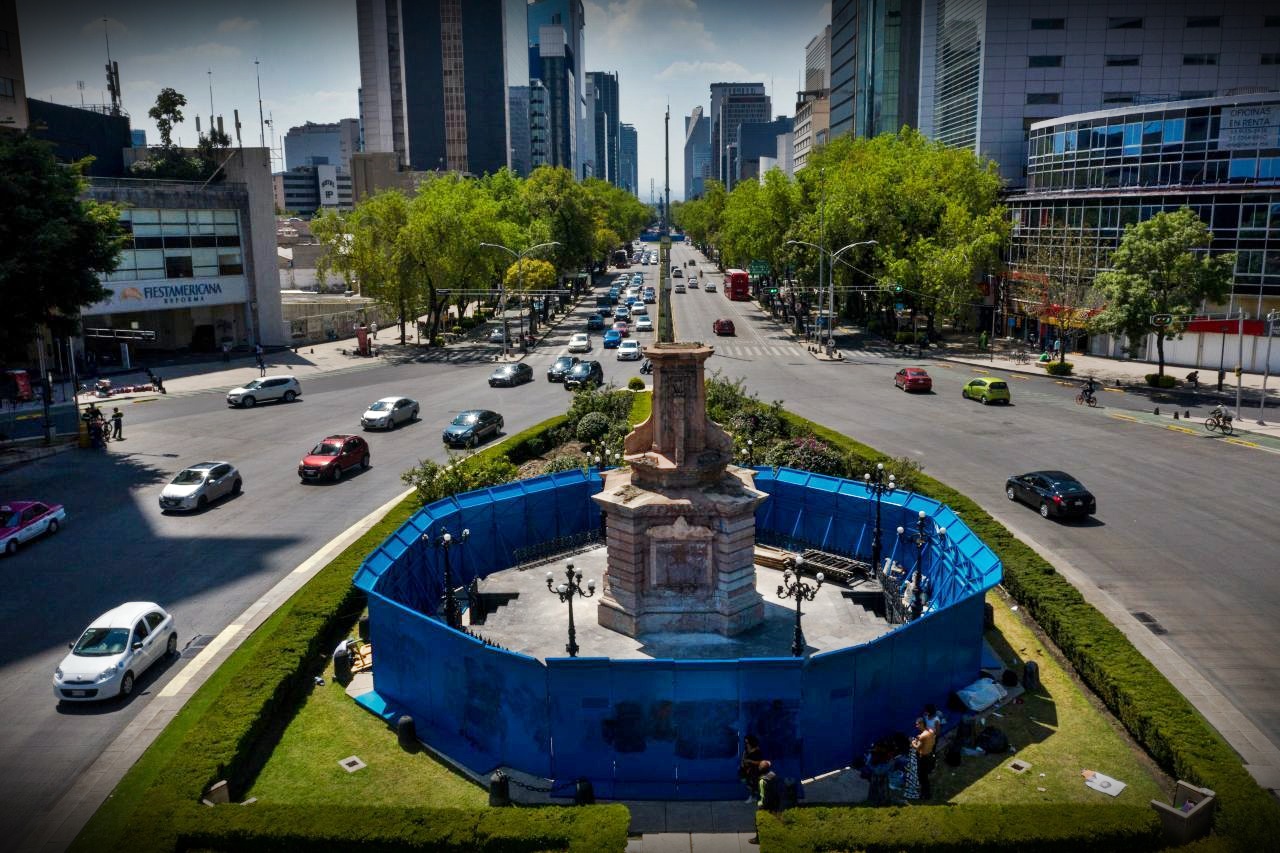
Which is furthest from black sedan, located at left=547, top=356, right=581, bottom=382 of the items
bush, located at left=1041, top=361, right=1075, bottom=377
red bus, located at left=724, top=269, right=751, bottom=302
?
red bus, located at left=724, top=269, right=751, bottom=302

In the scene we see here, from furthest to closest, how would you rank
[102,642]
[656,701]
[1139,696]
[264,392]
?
[264,392], [102,642], [1139,696], [656,701]

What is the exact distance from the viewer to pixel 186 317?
7738cm

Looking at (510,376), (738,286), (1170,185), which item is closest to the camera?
(510,376)

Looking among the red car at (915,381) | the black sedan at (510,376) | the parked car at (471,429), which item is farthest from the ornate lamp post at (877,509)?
the black sedan at (510,376)

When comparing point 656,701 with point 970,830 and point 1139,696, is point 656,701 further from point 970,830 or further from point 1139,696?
point 1139,696

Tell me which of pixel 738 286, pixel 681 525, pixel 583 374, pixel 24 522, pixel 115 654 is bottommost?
pixel 115 654

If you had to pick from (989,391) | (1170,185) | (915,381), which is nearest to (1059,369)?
(915,381)

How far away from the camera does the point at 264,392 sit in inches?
2162

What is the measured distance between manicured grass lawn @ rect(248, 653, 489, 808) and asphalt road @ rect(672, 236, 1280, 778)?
16099mm

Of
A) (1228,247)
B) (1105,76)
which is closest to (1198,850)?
(1228,247)

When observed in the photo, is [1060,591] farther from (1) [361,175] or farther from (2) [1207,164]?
(1) [361,175]

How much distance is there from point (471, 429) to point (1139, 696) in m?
30.7

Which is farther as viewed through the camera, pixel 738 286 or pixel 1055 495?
pixel 738 286

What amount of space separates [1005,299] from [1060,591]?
65.8 m
